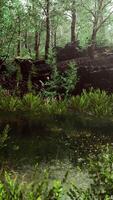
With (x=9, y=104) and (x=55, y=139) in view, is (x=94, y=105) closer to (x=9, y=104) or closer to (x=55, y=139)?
(x=9, y=104)

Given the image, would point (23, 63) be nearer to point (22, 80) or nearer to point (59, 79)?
point (22, 80)

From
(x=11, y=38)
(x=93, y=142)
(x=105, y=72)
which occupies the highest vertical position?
(x=11, y=38)

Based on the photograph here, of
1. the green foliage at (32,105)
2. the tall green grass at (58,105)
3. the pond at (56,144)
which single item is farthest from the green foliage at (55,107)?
the pond at (56,144)

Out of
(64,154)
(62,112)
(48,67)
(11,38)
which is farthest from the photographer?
(11,38)

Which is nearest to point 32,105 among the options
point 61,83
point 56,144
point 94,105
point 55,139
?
point 94,105

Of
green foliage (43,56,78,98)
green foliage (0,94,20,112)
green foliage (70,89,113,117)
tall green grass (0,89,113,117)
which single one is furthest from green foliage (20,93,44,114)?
green foliage (70,89,113,117)

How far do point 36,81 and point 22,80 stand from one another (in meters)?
0.93

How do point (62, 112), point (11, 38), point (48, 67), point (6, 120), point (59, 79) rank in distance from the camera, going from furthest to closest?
1. point (11, 38)
2. point (48, 67)
3. point (59, 79)
4. point (62, 112)
5. point (6, 120)

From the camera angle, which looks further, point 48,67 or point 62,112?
point 48,67

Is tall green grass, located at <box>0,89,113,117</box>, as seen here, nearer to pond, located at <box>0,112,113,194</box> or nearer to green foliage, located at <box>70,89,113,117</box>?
green foliage, located at <box>70,89,113,117</box>

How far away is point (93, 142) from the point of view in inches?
541

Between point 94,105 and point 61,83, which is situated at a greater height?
point 61,83

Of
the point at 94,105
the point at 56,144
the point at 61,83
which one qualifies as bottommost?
the point at 56,144

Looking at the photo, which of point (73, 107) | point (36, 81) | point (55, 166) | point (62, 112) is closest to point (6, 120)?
point (62, 112)
